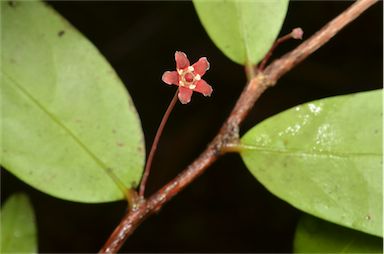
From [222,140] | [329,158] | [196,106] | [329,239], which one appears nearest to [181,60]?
[222,140]

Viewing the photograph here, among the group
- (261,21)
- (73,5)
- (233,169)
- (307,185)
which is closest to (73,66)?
(261,21)

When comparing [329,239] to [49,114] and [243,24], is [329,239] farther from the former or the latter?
[49,114]

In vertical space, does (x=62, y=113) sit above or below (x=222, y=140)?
above

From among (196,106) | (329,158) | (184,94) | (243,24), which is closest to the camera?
(184,94)

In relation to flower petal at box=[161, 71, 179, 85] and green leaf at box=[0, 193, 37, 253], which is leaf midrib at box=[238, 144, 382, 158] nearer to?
flower petal at box=[161, 71, 179, 85]

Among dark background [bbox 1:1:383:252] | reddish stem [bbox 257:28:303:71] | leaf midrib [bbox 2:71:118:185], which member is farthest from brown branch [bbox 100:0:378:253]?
dark background [bbox 1:1:383:252]

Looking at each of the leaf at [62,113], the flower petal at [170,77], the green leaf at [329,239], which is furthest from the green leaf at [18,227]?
the green leaf at [329,239]

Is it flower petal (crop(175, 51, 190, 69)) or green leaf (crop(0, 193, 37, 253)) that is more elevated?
flower petal (crop(175, 51, 190, 69))

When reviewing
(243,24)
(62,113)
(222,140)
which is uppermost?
(62,113)
